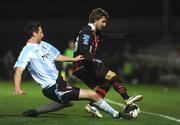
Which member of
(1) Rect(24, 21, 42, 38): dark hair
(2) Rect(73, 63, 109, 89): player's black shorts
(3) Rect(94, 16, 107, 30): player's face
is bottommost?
(2) Rect(73, 63, 109, 89): player's black shorts

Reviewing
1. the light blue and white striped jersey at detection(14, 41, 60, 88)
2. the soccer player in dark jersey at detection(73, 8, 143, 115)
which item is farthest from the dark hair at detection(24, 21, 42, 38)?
the soccer player in dark jersey at detection(73, 8, 143, 115)

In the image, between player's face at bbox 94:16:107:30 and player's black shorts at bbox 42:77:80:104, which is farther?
player's face at bbox 94:16:107:30

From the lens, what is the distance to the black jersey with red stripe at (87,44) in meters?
12.3

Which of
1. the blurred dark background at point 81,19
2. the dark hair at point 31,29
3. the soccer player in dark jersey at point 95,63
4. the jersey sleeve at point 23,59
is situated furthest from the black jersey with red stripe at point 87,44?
the blurred dark background at point 81,19

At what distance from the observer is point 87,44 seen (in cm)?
1241

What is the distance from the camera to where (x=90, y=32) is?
41.4ft

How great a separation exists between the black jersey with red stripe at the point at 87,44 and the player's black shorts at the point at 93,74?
14 centimetres

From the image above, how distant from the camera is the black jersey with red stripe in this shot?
40.5ft

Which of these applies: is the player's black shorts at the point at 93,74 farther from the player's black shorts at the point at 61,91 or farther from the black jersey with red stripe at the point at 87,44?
the player's black shorts at the point at 61,91

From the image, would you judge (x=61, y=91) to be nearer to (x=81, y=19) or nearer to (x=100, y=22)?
(x=100, y=22)

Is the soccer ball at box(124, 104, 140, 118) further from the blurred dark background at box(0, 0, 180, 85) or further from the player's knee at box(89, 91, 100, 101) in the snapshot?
the blurred dark background at box(0, 0, 180, 85)


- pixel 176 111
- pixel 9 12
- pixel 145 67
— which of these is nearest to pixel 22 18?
pixel 9 12

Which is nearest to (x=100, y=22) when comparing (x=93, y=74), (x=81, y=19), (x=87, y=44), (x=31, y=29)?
(x=87, y=44)

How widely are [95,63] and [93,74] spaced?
35 cm
